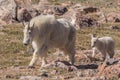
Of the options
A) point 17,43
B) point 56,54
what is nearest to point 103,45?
point 56,54

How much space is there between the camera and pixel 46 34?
66.0 feet

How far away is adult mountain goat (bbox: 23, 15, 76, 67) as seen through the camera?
63.5ft

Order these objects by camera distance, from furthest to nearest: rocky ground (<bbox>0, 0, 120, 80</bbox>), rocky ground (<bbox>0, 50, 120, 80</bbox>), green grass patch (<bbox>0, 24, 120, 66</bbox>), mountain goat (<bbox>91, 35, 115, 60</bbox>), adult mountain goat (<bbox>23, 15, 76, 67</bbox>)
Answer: mountain goat (<bbox>91, 35, 115, 60</bbox>), green grass patch (<bbox>0, 24, 120, 66</bbox>), adult mountain goat (<bbox>23, 15, 76, 67</bbox>), rocky ground (<bbox>0, 0, 120, 80</bbox>), rocky ground (<bbox>0, 50, 120, 80</bbox>)

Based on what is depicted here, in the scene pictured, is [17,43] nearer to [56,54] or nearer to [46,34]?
[56,54]

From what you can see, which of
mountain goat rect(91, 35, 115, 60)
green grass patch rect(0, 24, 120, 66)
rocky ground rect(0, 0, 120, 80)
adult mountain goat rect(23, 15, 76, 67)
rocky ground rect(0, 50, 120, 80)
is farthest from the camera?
mountain goat rect(91, 35, 115, 60)

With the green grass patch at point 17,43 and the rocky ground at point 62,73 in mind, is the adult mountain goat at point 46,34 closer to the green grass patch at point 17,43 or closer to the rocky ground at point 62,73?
the rocky ground at point 62,73

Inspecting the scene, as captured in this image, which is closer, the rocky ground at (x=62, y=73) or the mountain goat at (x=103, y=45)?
the rocky ground at (x=62, y=73)

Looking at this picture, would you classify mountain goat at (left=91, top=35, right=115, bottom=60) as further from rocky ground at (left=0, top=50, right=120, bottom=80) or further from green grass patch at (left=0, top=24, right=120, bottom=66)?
rocky ground at (left=0, top=50, right=120, bottom=80)

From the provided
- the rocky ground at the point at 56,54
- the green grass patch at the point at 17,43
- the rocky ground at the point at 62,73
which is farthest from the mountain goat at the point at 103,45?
the rocky ground at the point at 62,73

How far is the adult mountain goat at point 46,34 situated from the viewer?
19359mm

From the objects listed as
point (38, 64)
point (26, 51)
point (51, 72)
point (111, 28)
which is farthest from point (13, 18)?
point (51, 72)

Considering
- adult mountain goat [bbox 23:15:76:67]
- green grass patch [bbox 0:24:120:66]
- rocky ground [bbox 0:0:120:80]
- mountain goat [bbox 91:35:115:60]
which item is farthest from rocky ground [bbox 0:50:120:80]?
mountain goat [bbox 91:35:115:60]

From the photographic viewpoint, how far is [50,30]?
20359mm

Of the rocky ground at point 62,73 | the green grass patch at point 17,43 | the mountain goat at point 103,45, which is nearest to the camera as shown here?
the rocky ground at point 62,73
